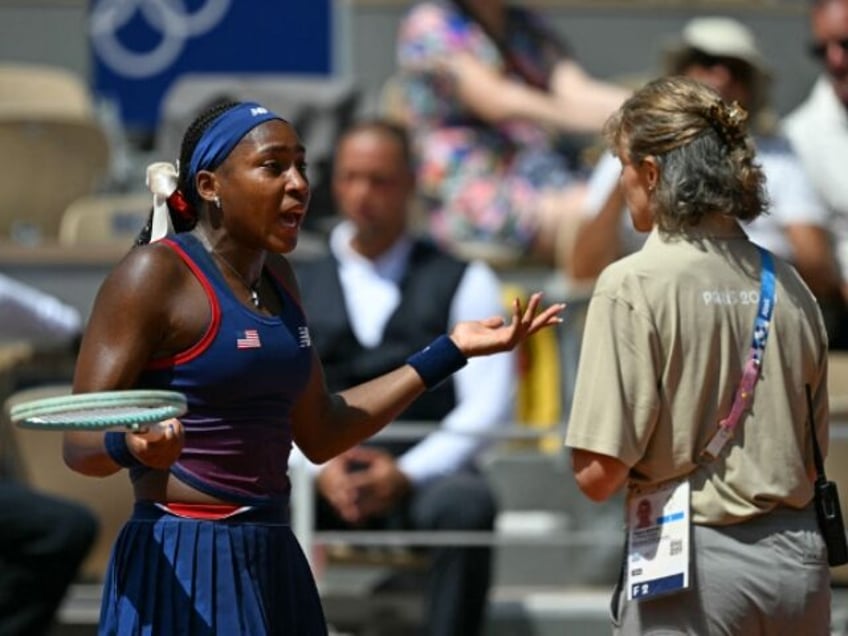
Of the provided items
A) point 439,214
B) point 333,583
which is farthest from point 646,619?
point 439,214

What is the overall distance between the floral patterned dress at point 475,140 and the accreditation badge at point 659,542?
436 cm

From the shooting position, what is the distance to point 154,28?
9.98 meters

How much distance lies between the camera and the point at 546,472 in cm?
762

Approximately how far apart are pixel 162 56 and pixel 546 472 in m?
3.47

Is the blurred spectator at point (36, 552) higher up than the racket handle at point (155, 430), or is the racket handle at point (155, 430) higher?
the racket handle at point (155, 430)

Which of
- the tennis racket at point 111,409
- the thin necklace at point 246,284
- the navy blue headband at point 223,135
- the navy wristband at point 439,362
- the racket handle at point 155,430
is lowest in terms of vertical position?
the racket handle at point 155,430

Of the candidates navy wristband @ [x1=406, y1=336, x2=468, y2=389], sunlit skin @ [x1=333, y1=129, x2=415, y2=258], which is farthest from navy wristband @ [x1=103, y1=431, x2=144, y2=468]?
sunlit skin @ [x1=333, y1=129, x2=415, y2=258]

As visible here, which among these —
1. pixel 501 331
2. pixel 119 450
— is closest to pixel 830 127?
pixel 501 331

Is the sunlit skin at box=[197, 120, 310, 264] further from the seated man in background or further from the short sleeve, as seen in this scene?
the seated man in background

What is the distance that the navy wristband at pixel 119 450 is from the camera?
3875mm

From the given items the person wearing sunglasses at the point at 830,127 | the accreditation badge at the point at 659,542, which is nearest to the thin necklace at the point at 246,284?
the accreditation badge at the point at 659,542

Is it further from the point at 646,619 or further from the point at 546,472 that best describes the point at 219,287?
the point at 546,472

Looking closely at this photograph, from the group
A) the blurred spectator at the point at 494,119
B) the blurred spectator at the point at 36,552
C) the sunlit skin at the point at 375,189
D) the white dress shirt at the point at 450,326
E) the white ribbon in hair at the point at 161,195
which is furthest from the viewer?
the blurred spectator at the point at 494,119

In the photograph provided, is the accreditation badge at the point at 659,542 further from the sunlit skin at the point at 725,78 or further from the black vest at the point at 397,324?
the sunlit skin at the point at 725,78
